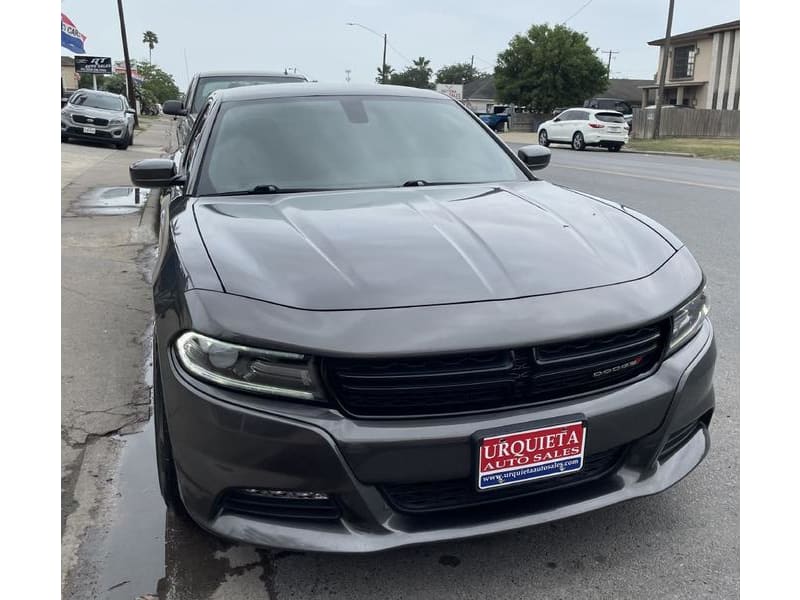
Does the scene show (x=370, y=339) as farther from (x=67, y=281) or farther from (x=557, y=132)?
(x=557, y=132)

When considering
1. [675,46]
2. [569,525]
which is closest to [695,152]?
[569,525]

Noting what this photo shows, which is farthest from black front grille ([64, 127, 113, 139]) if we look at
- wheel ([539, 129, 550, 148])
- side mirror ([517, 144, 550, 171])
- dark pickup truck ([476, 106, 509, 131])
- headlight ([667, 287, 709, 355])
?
dark pickup truck ([476, 106, 509, 131])

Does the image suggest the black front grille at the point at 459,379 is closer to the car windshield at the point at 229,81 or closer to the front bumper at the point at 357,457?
the front bumper at the point at 357,457

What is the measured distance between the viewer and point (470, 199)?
3012 millimetres

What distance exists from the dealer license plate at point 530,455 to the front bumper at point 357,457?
0.13ft

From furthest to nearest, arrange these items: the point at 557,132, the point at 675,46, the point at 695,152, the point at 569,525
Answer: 1. the point at 675,46
2. the point at 557,132
3. the point at 695,152
4. the point at 569,525

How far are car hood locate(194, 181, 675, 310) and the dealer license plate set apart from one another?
1.30 feet

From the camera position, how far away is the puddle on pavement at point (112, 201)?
941 cm

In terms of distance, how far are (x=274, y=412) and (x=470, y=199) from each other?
1.41 meters

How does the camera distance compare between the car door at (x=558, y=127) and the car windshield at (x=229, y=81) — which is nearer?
the car windshield at (x=229, y=81)

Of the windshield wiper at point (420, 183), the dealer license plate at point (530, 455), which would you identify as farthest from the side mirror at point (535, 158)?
the dealer license plate at point (530, 455)

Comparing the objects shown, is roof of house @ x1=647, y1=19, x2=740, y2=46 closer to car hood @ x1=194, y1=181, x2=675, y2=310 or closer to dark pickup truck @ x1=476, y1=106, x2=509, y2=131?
dark pickup truck @ x1=476, y1=106, x2=509, y2=131
